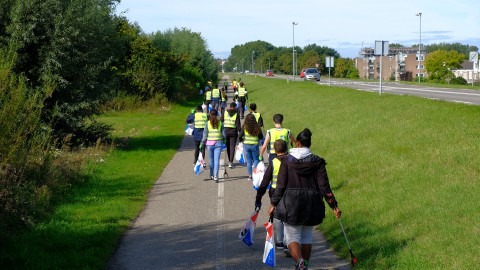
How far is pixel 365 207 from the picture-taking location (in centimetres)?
998

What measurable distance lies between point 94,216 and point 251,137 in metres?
3.85

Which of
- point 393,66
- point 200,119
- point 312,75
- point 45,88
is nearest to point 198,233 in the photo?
point 200,119

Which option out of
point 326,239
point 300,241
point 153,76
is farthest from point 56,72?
point 153,76

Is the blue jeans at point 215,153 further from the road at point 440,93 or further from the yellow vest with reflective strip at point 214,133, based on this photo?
the road at point 440,93

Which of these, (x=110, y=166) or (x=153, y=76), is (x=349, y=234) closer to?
(x=110, y=166)

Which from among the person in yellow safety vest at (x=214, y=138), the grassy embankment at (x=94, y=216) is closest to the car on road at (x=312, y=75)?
the grassy embankment at (x=94, y=216)

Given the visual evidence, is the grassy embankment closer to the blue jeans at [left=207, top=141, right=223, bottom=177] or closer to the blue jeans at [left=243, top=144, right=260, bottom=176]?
the blue jeans at [left=207, top=141, right=223, bottom=177]

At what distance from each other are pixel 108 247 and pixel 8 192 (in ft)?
7.01

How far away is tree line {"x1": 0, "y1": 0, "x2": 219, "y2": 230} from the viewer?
384 inches

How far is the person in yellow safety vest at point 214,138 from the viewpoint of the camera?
13.3 m

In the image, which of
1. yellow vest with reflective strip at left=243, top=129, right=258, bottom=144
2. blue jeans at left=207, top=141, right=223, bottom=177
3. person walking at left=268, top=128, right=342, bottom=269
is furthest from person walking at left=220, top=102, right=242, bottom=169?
person walking at left=268, top=128, right=342, bottom=269

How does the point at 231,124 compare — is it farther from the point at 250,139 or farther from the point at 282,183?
the point at 282,183

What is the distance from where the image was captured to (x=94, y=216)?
1007cm

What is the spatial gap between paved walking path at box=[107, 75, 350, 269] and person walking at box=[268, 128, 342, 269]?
104 centimetres
